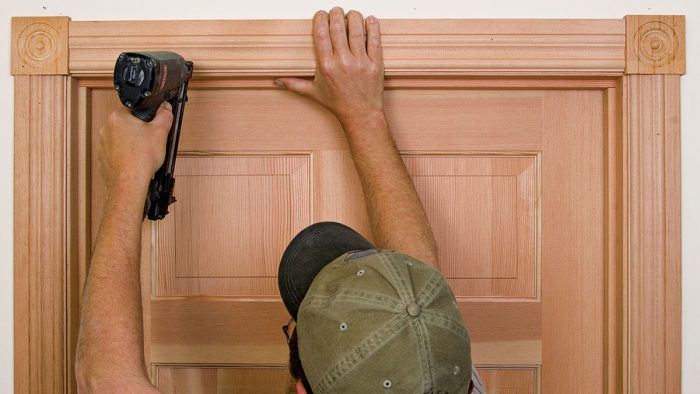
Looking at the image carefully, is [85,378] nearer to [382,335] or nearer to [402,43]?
[382,335]

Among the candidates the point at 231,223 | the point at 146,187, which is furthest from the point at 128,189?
the point at 231,223

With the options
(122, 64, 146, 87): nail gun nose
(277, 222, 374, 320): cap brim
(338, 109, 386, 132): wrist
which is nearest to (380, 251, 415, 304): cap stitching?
(277, 222, 374, 320): cap brim

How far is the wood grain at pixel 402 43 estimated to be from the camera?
108cm

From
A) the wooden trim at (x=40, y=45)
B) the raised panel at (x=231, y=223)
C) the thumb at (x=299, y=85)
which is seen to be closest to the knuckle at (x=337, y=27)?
the thumb at (x=299, y=85)

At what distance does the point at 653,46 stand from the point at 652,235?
0.37 m

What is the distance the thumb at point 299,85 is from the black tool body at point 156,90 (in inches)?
7.3

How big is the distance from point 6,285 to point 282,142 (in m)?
0.62

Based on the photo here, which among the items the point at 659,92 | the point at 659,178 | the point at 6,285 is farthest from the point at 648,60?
the point at 6,285

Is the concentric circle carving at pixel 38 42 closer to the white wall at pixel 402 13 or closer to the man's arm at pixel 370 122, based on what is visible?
the white wall at pixel 402 13

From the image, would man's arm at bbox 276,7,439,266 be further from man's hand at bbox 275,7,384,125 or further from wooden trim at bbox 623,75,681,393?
wooden trim at bbox 623,75,681,393

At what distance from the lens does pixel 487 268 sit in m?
1.19

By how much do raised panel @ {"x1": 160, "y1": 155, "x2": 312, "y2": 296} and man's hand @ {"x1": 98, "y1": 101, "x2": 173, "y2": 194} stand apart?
0.70 ft

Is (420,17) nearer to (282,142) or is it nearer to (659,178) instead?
(282,142)

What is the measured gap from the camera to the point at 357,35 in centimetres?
105
